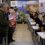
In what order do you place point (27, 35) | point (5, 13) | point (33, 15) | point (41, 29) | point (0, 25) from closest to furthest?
point (0, 25) → point (5, 13) → point (41, 29) → point (33, 15) → point (27, 35)

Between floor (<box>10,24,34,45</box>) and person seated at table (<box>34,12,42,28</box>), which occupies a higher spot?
person seated at table (<box>34,12,42,28</box>)

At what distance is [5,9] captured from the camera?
3.39 metres

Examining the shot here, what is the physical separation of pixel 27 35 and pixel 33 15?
873 millimetres

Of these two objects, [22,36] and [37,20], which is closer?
[37,20]

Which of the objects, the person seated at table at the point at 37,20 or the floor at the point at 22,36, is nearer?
the person seated at table at the point at 37,20

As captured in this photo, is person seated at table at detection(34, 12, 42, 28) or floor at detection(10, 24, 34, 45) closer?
person seated at table at detection(34, 12, 42, 28)

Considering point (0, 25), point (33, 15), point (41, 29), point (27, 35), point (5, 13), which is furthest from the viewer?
point (27, 35)

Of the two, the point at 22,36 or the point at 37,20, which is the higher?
the point at 37,20

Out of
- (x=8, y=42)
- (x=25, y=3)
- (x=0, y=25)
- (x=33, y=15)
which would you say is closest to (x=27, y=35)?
(x=33, y=15)

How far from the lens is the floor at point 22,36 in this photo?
4584mm

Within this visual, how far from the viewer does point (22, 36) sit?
520 cm

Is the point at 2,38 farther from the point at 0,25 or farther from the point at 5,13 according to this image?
the point at 5,13

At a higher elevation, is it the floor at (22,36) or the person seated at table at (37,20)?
the person seated at table at (37,20)

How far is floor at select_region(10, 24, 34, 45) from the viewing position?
4.58 meters
